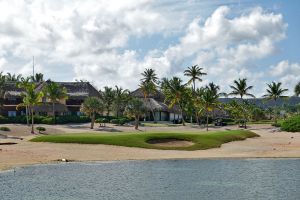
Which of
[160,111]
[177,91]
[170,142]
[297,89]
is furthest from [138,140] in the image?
[160,111]

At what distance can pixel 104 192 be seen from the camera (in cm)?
3775

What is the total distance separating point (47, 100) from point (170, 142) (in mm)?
80322

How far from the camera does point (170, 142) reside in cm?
7275

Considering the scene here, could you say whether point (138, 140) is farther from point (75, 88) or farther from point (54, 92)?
point (75, 88)

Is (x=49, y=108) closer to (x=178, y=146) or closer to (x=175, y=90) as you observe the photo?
(x=175, y=90)

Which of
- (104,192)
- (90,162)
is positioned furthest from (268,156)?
(104,192)

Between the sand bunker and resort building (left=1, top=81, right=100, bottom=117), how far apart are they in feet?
222

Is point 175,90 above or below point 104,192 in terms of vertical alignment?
above

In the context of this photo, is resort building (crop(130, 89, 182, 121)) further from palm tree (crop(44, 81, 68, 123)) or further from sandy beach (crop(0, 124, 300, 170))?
sandy beach (crop(0, 124, 300, 170))

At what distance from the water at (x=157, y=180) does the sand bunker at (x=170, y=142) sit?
1304cm

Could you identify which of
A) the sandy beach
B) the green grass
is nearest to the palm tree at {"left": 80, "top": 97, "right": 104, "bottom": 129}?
the green grass

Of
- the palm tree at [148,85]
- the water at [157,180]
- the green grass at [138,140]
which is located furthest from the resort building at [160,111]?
the water at [157,180]

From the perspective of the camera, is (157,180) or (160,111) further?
(160,111)

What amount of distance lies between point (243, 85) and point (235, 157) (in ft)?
276
